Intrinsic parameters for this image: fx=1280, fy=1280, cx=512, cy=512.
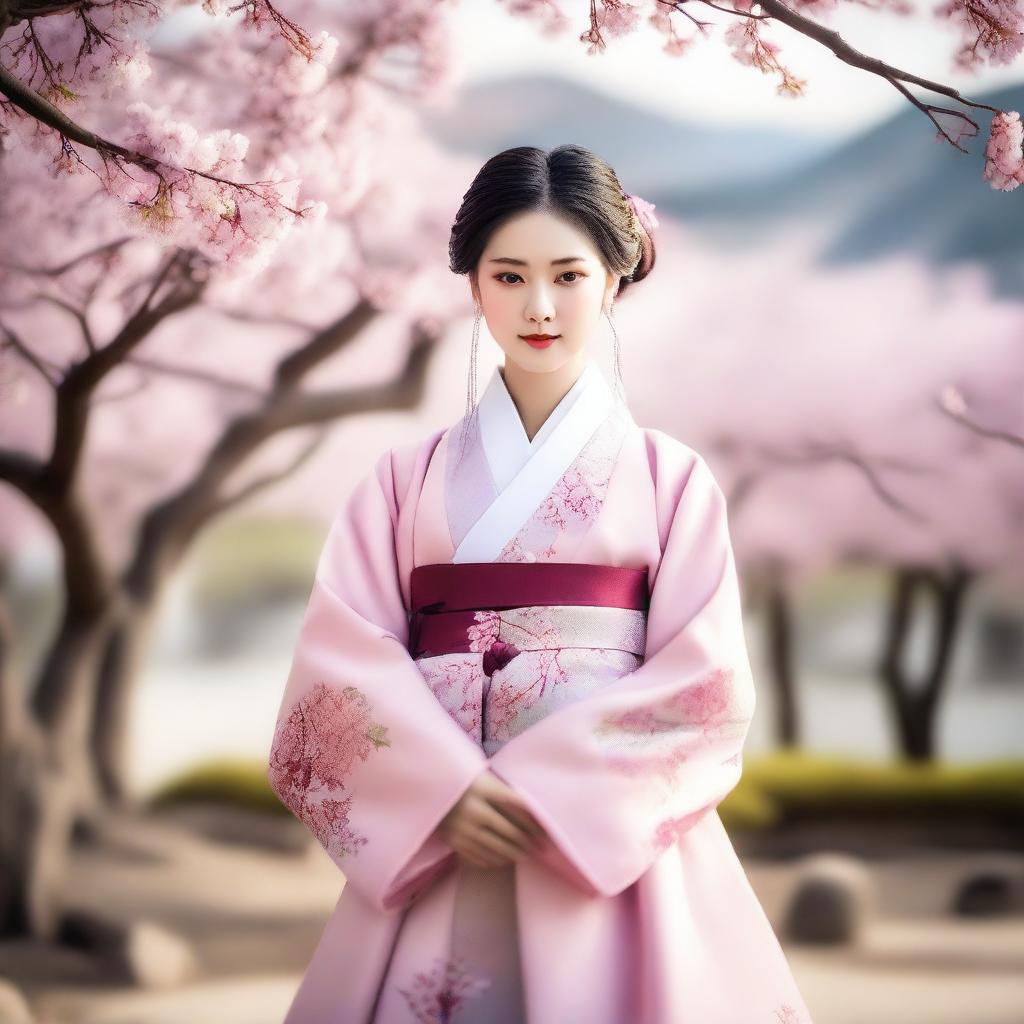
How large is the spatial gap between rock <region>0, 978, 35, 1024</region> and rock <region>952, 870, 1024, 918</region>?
3.29 metres

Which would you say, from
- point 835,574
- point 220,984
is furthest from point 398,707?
point 835,574

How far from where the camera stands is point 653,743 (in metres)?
1.91

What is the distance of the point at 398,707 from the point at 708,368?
377 cm

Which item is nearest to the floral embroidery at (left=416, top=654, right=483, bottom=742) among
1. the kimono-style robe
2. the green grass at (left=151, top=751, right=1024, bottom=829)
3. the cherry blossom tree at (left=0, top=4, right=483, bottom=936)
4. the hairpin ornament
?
the kimono-style robe

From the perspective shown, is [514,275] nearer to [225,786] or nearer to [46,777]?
[46,777]

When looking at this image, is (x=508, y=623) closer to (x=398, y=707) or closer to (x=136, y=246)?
(x=398, y=707)

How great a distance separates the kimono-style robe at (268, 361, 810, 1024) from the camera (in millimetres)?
1869

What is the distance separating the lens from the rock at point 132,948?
4.30m

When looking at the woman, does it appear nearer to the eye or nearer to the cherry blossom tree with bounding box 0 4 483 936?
the eye

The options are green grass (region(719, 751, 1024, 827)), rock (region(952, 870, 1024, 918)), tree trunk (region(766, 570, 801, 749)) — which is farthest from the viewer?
tree trunk (region(766, 570, 801, 749))

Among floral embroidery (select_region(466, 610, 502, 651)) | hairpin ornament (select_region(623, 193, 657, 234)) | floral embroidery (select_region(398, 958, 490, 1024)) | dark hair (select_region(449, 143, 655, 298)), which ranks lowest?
floral embroidery (select_region(398, 958, 490, 1024))

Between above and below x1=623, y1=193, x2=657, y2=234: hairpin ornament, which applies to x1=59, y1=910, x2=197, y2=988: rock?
below

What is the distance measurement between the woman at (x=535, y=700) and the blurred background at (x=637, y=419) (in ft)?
8.29

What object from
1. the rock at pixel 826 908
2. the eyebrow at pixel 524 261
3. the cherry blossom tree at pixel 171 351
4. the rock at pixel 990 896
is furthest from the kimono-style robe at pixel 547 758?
the rock at pixel 990 896
